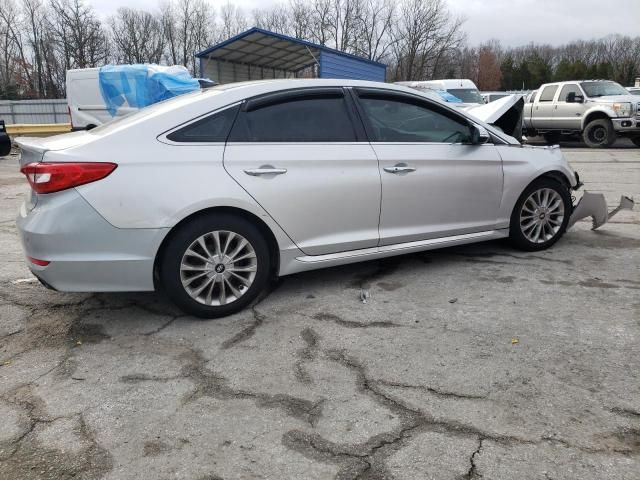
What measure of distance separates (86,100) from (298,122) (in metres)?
12.9

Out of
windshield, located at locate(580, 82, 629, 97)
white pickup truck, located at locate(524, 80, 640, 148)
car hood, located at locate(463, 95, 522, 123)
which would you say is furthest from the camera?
windshield, located at locate(580, 82, 629, 97)

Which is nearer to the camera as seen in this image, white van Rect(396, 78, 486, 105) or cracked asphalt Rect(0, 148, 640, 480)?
cracked asphalt Rect(0, 148, 640, 480)

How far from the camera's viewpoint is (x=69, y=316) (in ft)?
12.3

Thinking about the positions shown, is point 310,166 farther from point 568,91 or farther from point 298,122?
point 568,91

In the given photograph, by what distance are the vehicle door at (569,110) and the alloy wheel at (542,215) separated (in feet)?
42.9

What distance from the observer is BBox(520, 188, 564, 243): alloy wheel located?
489 cm

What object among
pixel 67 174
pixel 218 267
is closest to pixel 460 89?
pixel 218 267

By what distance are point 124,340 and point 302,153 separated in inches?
67.0

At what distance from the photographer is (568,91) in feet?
54.5

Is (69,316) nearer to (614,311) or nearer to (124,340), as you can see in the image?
(124,340)

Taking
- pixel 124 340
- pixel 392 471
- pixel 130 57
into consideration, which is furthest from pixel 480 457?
pixel 130 57

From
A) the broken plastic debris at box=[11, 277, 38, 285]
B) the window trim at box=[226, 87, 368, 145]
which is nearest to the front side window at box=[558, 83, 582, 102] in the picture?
the window trim at box=[226, 87, 368, 145]

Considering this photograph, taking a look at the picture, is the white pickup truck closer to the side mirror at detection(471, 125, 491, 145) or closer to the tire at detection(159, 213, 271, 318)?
the side mirror at detection(471, 125, 491, 145)

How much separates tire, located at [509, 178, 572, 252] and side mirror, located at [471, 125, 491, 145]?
69 centimetres
